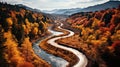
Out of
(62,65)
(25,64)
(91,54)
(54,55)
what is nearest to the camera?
(25,64)

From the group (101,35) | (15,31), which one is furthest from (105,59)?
(15,31)

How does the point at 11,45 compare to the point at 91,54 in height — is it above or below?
above

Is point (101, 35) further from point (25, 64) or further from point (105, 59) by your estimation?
point (25, 64)

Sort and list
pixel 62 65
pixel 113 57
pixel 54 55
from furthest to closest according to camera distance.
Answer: pixel 54 55 → pixel 62 65 → pixel 113 57

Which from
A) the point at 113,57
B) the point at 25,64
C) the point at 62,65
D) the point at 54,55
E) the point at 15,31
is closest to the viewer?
the point at 25,64

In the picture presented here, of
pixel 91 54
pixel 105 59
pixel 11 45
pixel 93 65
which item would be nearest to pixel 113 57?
pixel 105 59

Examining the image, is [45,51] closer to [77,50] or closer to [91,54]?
[77,50]

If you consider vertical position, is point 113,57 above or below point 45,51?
above

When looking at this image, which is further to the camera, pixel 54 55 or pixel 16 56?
pixel 54 55

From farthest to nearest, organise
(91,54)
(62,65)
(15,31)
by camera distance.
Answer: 1. (15,31)
2. (91,54)
3. (62,65)
